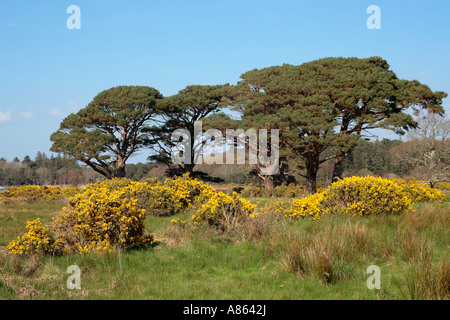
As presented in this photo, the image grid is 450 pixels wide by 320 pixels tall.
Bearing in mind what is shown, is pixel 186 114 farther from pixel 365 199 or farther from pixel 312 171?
pixel 365 199

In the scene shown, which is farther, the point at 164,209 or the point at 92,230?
the point at 164,209

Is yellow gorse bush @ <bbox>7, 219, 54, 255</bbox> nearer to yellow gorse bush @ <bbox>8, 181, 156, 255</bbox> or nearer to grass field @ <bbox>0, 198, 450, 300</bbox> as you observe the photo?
yellow gorse bush @ <bbox>8, 181, 156, 255</bbox>

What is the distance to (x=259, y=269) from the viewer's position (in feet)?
18.7

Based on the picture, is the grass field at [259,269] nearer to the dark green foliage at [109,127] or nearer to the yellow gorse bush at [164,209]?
the yellow gorse bush at [164,209]

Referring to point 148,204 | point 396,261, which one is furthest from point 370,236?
point 148,204

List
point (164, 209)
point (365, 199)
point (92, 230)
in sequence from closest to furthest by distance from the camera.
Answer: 1. point (92, 230)
2. point (365, 199)
3. point (164, 209)

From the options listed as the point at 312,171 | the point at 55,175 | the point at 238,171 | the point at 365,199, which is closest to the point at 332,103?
the point at 312,171

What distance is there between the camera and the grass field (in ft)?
14.9

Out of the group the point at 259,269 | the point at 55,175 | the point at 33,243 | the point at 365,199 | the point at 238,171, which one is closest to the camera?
the point at 259,269

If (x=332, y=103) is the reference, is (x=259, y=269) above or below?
below

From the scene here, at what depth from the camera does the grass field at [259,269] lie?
454 centimetres

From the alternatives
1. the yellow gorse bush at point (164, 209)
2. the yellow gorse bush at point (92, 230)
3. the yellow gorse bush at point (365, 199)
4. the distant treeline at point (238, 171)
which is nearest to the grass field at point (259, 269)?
the yellow gorse bush at point (92, 230)

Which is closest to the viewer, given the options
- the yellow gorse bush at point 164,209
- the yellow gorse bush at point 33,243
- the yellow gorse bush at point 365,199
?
the yellow gorse bush at point 33,243
